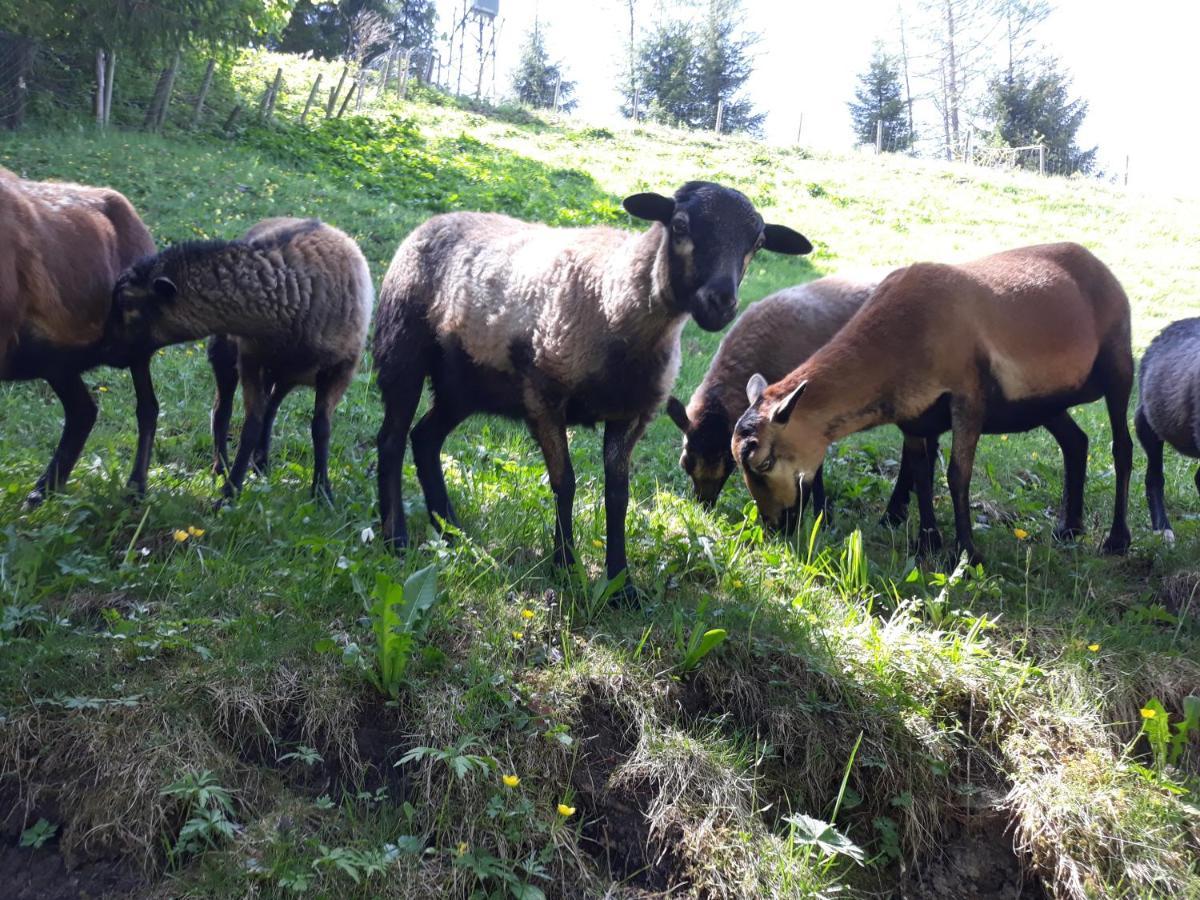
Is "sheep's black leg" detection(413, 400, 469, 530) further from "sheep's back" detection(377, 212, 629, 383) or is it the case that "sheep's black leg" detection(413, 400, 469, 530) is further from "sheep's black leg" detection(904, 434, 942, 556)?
"sheep's black leg" detection(904, 434, 942, 556)

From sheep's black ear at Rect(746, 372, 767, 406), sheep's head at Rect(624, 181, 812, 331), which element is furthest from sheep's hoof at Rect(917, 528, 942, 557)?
sheep's head at Rect(624, 181, 812, 331)

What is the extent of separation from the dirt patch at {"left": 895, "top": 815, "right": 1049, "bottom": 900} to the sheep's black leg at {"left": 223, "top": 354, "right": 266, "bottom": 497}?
3.66 metres

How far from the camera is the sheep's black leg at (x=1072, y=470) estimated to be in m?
5.92

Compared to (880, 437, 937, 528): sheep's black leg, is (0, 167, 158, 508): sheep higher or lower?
higher

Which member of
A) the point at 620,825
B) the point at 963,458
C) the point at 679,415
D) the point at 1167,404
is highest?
the point at 1167,404

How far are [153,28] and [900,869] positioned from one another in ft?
45.4

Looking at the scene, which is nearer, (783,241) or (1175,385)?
(783,241)

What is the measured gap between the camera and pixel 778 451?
17.5 ft

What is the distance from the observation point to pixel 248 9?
46.6 ft

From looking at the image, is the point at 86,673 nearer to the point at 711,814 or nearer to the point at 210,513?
the point at 210,513

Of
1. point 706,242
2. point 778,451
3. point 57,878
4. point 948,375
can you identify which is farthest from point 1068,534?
point 57,878

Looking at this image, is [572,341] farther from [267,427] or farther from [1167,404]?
[1167,404]

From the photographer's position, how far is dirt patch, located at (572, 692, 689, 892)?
344 cm

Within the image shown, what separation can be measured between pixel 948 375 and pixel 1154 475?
84.1 inches
